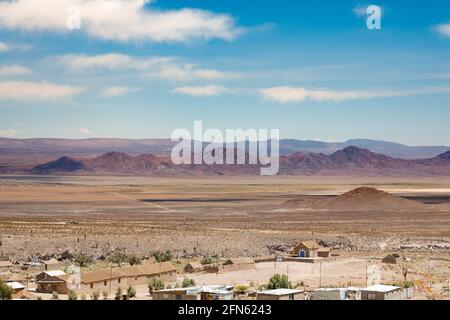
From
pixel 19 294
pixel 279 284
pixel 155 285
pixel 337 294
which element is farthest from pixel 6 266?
pixel 337 294

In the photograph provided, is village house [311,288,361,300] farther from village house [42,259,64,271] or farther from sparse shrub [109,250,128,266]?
sparse shrub [109,250,128,266]

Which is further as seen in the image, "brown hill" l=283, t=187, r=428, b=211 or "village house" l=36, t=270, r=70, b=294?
"brown hill" l=283, t=187, r=428, b=211

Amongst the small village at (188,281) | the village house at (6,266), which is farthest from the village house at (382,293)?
the village house at (6,266)

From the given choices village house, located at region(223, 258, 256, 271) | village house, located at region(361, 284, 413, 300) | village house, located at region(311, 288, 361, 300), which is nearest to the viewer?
village house, located at region(361, 284, 413, 300)

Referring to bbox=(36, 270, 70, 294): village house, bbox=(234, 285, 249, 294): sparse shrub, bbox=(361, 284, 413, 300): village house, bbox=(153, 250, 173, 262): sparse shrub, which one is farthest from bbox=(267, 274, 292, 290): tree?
bbox=(153, 250, 173, 262): sparse shrub

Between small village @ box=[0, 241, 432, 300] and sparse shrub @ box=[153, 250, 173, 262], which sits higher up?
small village @ box=[0, 241, 432, 300]
